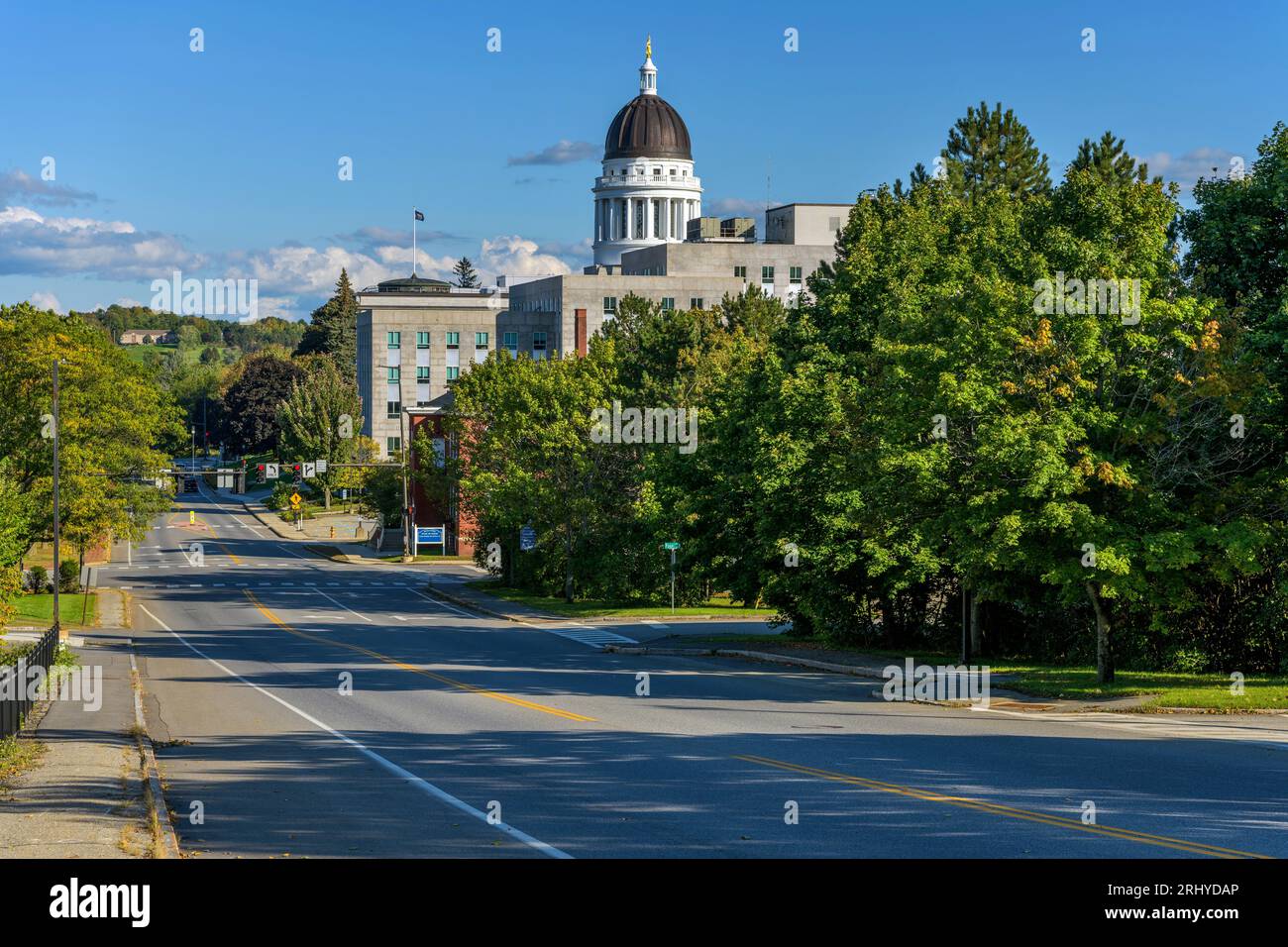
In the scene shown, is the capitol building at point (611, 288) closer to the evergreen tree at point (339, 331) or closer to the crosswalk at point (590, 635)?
the evergreen tree at point (339, 331)

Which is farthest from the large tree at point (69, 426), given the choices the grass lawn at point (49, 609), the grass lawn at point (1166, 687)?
the grass lawn at point (1166, 687)

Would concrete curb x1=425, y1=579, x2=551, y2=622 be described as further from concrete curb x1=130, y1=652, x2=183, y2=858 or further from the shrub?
concrete curb x1=130, y1=652, x2=183, y2=858

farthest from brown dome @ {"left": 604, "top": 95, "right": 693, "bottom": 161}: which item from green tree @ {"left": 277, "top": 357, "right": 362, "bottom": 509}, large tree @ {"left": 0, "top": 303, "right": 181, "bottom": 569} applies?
large tree @ {"left": 0, "top": 303, "right": 181, "bottom": 569}

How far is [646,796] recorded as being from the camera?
17.3 m

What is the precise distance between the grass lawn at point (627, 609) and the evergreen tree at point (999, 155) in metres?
19.2

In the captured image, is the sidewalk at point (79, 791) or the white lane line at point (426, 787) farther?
the white lane line at point (426, 787)

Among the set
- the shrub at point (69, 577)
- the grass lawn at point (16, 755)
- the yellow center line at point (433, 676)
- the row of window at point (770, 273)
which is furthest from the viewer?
the row of window at point (770, 273)

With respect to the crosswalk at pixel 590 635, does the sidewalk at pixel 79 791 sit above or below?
above

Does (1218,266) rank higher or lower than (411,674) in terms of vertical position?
higher

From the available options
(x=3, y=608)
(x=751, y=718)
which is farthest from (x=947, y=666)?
(x=3, y=608)

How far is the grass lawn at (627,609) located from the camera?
2297 inches

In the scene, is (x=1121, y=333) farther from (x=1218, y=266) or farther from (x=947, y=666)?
(x=947, y=666)

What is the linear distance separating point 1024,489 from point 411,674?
17.2 metres
